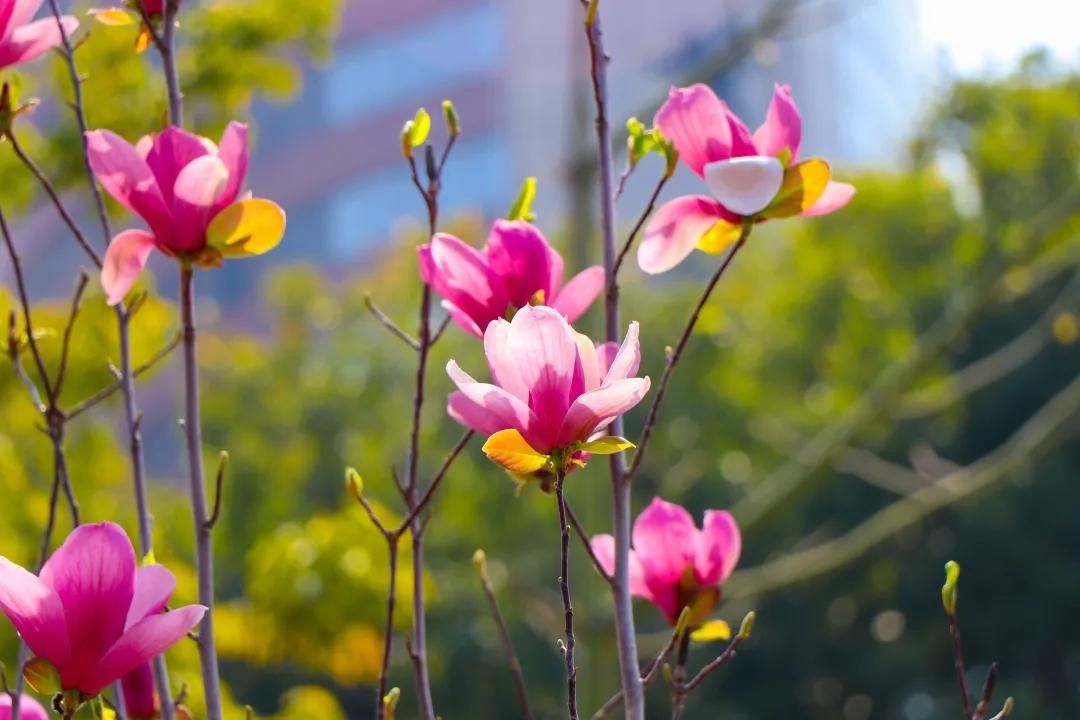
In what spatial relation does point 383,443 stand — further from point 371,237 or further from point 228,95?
point 371,237

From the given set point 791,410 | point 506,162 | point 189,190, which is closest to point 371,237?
point 506,162

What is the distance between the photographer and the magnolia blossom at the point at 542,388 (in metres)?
0.74

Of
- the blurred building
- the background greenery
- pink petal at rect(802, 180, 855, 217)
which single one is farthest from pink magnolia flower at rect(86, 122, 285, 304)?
the blurred building

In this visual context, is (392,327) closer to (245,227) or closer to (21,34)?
(245,227)

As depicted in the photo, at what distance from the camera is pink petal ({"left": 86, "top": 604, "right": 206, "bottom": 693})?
736mm

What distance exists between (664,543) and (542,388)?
283 millimetres

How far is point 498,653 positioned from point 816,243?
12.6ft

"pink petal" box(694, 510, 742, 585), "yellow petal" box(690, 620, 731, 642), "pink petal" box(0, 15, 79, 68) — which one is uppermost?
"pink petal" box(0, 15, 79, 68)

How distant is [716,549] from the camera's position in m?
1.01

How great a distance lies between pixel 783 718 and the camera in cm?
1051

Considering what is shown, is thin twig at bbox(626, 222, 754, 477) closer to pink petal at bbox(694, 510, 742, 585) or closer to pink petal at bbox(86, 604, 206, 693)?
pink petal at bbox(694, 510, 742, 585)

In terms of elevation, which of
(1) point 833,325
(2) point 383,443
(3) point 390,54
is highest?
(3) point 390,54

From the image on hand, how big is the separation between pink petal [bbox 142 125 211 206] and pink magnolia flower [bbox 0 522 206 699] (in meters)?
0.25

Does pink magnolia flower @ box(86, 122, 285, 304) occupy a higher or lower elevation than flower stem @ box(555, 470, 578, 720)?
higher
